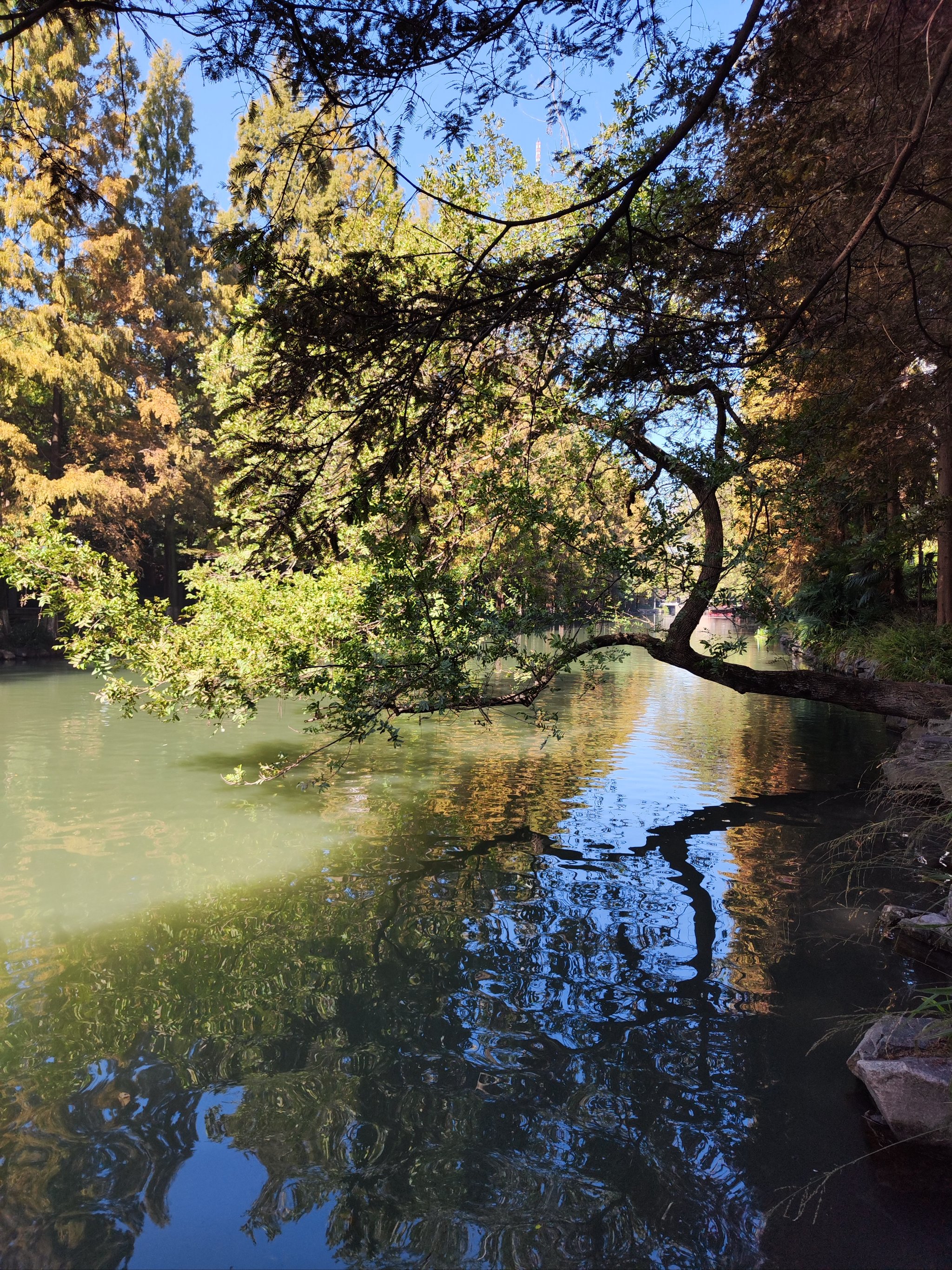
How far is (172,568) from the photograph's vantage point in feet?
112

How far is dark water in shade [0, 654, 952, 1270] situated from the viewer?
11.2 ft

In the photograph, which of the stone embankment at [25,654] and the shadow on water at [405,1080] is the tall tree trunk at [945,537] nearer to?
the shadow on water at [405,1080]

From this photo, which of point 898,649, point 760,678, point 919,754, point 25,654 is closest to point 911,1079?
point 919,754

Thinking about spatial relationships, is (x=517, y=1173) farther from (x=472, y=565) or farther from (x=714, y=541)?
(x=714, y=541)

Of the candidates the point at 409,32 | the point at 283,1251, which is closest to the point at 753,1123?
the point at 283,1251

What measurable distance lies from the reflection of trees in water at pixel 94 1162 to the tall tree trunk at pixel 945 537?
12.2 meters

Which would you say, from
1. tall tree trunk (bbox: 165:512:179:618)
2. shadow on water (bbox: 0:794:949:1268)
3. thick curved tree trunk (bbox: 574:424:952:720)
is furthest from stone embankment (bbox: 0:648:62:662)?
shadow on water (bbox: 0:794:949:1268)

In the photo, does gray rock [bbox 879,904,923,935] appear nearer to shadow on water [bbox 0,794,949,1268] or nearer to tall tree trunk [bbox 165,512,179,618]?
shadow on water [bbox 0,794,949,1268]

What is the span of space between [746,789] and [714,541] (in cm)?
333

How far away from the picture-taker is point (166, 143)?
103 ft

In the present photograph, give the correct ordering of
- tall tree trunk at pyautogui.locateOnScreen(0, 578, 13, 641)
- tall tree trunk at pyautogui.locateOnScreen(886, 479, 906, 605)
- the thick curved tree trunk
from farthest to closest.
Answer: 1. tall tree trunk at pyautogui.locateOnScreen(0, 578, 13, 641)
2. tall tree trunk at pyautogui.locateOnScreen(886, 479, 906, 605)
3. the thick curved tree trunk

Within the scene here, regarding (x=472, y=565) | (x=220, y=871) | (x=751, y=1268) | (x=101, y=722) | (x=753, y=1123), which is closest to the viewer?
(x=751, y=1268)

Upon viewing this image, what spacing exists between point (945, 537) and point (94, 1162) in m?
15.9

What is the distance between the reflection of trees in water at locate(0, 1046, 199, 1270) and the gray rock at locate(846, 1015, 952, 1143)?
3056 mm
